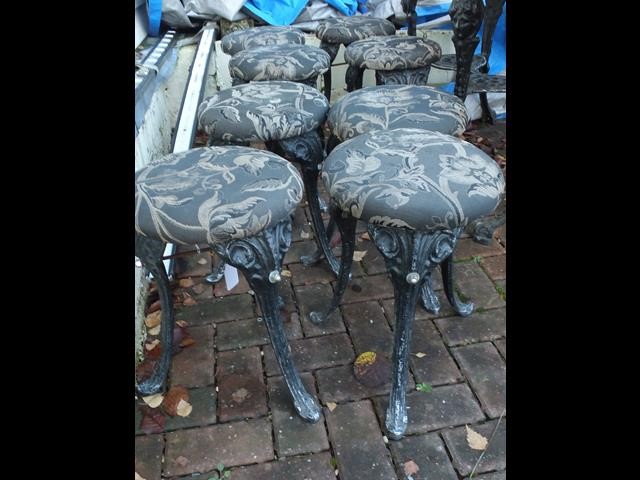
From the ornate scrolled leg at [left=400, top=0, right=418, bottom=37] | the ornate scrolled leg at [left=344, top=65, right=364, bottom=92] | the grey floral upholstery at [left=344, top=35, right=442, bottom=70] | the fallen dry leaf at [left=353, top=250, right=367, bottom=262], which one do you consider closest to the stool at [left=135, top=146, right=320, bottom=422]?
the fallen dry leaf at [left=353, top=250, right=367, bottom=262]

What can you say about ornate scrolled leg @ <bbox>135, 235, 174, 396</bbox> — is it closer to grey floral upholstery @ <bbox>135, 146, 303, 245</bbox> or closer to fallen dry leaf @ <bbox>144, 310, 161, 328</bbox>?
grey floral upholstery @ <bbox>135, 146, 303, 245</bbox>

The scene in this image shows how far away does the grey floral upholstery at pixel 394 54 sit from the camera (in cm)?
221

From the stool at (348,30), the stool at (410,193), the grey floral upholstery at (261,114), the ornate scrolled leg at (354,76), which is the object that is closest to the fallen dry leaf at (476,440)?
the stool at (410,193)

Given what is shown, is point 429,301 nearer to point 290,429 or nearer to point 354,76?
point 290,429

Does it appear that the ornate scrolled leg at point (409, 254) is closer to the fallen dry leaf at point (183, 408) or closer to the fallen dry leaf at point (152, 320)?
the fallen dry leaf at point (183, 408)

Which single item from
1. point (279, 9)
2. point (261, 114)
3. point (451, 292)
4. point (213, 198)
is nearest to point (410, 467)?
point (451, 292)

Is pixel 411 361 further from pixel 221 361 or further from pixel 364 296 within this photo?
pixel 221 361

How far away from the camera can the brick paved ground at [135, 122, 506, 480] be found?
1452 mm

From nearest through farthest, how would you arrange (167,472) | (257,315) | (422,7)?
(167,472) → (257,315) → (422,7)

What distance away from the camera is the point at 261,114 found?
164 centimetres

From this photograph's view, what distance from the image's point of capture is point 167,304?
1562 mm

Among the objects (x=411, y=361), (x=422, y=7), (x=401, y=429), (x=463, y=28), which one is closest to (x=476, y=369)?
(x=411, y=361)
